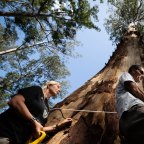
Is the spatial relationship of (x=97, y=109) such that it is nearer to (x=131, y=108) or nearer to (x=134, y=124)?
(x=131, y=108)

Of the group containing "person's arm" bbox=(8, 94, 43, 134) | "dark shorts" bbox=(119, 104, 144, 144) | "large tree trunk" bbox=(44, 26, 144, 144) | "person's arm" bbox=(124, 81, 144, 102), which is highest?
"person's arm" bbox=(8, 94, 43, 134)

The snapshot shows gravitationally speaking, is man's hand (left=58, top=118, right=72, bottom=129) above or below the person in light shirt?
below

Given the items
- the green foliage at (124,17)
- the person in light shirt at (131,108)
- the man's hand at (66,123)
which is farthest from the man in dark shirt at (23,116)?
the green foliage at (124,17)

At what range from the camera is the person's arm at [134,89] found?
3205mm

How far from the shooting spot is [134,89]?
324 cm

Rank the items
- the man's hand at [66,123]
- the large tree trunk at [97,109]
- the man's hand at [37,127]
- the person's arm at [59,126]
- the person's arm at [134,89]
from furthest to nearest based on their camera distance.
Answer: the man's hand at [66,123]
the person's arm at [59,126]
the large tree trunk at [97,109]
the man's hand at [37,127]
the person's arm at [134,89]

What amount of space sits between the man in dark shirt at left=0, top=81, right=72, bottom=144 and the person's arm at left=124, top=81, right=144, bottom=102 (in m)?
1.17

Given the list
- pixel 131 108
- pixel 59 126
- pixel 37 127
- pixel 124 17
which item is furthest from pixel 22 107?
pixel 124 17

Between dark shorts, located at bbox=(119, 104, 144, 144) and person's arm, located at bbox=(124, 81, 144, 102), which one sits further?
person's arm, located at bbox=(124, 81, 144, 102)

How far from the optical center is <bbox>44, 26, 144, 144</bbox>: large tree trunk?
4152 mm

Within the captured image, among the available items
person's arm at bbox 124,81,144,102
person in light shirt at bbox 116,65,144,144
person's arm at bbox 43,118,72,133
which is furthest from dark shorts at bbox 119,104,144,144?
person's arm at bbox 43,118,72,133

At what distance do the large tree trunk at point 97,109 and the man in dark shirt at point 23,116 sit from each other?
0.60 metres

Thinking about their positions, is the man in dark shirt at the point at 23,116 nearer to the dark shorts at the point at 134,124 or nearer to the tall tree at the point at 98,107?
the tall tree at the point at 98,107

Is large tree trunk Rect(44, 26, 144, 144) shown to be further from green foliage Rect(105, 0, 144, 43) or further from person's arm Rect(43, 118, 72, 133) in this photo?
green foliage Rect(105, 0, 144, 43)
